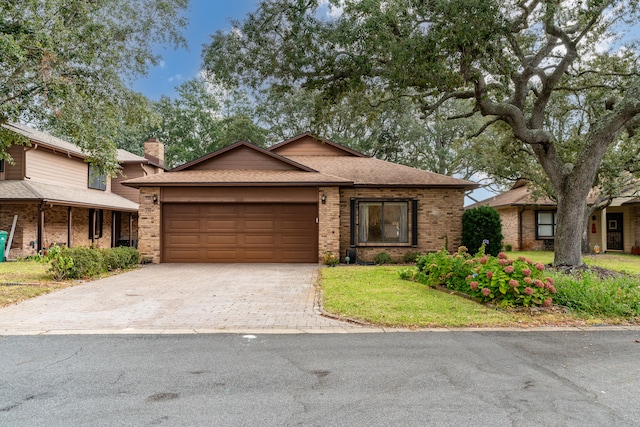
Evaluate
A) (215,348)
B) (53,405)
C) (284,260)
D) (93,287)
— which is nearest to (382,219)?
(284,260)

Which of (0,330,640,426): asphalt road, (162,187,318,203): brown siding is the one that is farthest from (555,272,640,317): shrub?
(162,187,318,203): brown siding

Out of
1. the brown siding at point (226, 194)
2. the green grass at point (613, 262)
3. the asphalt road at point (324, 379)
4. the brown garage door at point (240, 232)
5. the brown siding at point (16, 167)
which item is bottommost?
the asphalt road at point (324, 379)

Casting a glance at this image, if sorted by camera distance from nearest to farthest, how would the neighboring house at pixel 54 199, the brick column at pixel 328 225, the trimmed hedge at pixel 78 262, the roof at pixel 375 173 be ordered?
the trimmed hedge at pixel 78 262 < the brick column at pixel 328 225 < the roof at pixel 375 173 < the neighboring house at pixel 54 199

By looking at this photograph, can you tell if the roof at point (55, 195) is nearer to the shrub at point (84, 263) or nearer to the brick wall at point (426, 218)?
the shrub at point (84, 263)

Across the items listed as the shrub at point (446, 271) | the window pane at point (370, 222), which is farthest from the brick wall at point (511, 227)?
the shrub at point (446, 271)

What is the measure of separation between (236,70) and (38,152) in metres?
11.3

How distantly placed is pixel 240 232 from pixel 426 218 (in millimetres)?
6726

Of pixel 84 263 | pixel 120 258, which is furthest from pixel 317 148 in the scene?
pixel 84 263

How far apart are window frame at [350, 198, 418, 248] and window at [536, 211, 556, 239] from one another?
11.2 metres

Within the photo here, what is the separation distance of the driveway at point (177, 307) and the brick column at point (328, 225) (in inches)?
116

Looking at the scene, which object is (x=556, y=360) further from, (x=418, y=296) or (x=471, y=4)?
(x=471, y=4)

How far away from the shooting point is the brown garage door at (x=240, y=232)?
13922 mm

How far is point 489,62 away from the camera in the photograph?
31.1 feet

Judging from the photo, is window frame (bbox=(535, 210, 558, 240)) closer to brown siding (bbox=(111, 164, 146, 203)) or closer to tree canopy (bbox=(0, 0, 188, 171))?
tree canopy (bbox=(0, 0, 188, 171))
